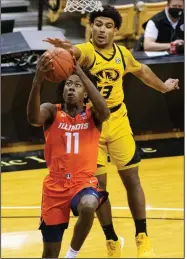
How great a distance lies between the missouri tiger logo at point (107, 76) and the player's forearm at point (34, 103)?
1.02m

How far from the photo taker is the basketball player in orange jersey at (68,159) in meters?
6.20

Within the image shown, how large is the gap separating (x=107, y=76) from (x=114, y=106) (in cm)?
26

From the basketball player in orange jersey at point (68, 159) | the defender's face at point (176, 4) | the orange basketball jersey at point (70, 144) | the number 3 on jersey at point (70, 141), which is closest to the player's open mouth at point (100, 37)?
the basketball player in orange jersey at point (68, 159)

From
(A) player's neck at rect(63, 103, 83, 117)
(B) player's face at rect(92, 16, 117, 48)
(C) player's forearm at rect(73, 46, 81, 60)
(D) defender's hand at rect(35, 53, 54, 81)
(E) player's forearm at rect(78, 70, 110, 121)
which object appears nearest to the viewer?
(D) defender's hand at rect(35, 53, 54, 81)

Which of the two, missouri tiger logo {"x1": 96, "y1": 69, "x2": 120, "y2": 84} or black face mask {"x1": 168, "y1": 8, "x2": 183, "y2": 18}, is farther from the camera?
black face mask {"x1": 168, "y1": 8, "x2": 183, "y2": 18}

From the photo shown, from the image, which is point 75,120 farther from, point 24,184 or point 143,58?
point 143,58

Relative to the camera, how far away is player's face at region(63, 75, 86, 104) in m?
6.18

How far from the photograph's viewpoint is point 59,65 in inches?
234

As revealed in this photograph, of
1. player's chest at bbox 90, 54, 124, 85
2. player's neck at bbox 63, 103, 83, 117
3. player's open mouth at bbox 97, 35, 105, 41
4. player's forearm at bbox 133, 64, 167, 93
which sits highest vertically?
player's open mouth at bbox 97, 35, 105, 41

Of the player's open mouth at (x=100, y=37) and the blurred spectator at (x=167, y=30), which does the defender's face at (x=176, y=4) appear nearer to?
the blurred spectator at (x=167, y=30)

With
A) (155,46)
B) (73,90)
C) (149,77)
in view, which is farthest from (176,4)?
(73,90)

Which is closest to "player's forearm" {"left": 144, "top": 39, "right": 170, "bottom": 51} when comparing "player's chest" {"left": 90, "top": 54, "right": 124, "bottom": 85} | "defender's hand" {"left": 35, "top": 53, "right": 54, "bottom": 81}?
"player's chest" {"left": 90, "top": 54, "right": 124, "bottom": 85}

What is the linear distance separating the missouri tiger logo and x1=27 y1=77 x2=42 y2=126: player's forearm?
1023 mm

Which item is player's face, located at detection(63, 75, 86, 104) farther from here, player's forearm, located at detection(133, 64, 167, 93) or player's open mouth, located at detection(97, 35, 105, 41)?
player's forearm, located at detection(133, 64, 167, 93)
